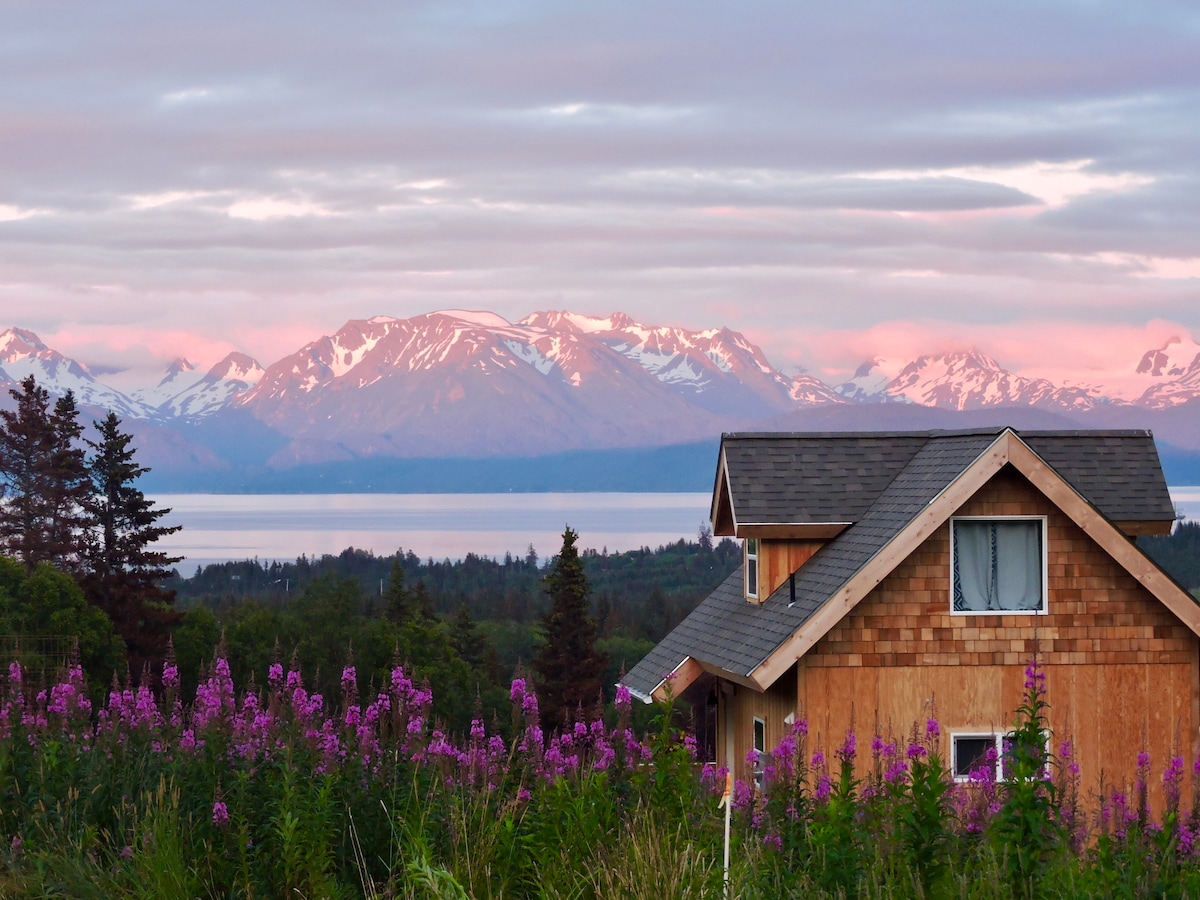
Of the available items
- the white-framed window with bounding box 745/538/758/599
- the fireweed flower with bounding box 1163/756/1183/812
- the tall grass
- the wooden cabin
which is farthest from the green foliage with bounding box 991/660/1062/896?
the white-framed window with bounding box 745/538/758/599

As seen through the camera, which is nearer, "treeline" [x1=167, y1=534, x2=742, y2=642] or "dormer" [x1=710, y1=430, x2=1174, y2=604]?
"dormer" [x1=710, y1=430, x2=1174, y2=604]

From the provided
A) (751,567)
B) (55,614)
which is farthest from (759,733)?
(55,614)

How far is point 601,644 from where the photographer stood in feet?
307

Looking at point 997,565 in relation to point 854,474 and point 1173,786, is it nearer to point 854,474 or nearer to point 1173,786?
point 854,474

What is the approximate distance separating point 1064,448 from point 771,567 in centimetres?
497

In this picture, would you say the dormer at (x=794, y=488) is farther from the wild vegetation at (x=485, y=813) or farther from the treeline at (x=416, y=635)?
the wild vegetation at (x=485, y=813)

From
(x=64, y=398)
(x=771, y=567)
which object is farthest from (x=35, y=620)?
(x=771, y=567)

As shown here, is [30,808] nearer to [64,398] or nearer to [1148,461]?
[1148,461]

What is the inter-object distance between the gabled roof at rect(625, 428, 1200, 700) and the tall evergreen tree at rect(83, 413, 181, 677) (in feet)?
119

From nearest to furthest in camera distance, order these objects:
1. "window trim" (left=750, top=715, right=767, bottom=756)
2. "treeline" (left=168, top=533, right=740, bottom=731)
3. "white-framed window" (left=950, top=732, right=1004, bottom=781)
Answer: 1. "white-framed window" (left=950, top=732, right=1004, bottom=781)
2. "window trim" (left=750, top=715, right=767, bottom=756)
3. "treeline" (left=168, top=533, right=740, bottom=731)

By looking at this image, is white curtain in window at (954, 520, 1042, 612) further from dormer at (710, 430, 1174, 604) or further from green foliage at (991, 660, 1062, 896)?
green foliage at (991, 660, 1062, 896)

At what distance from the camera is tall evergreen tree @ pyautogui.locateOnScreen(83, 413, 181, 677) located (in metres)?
56.8

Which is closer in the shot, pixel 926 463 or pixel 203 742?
pixel 203 742

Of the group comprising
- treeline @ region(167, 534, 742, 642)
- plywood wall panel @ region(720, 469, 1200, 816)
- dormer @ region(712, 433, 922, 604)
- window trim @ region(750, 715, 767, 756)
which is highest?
dormer @ region(712, 433, 922, 604)
